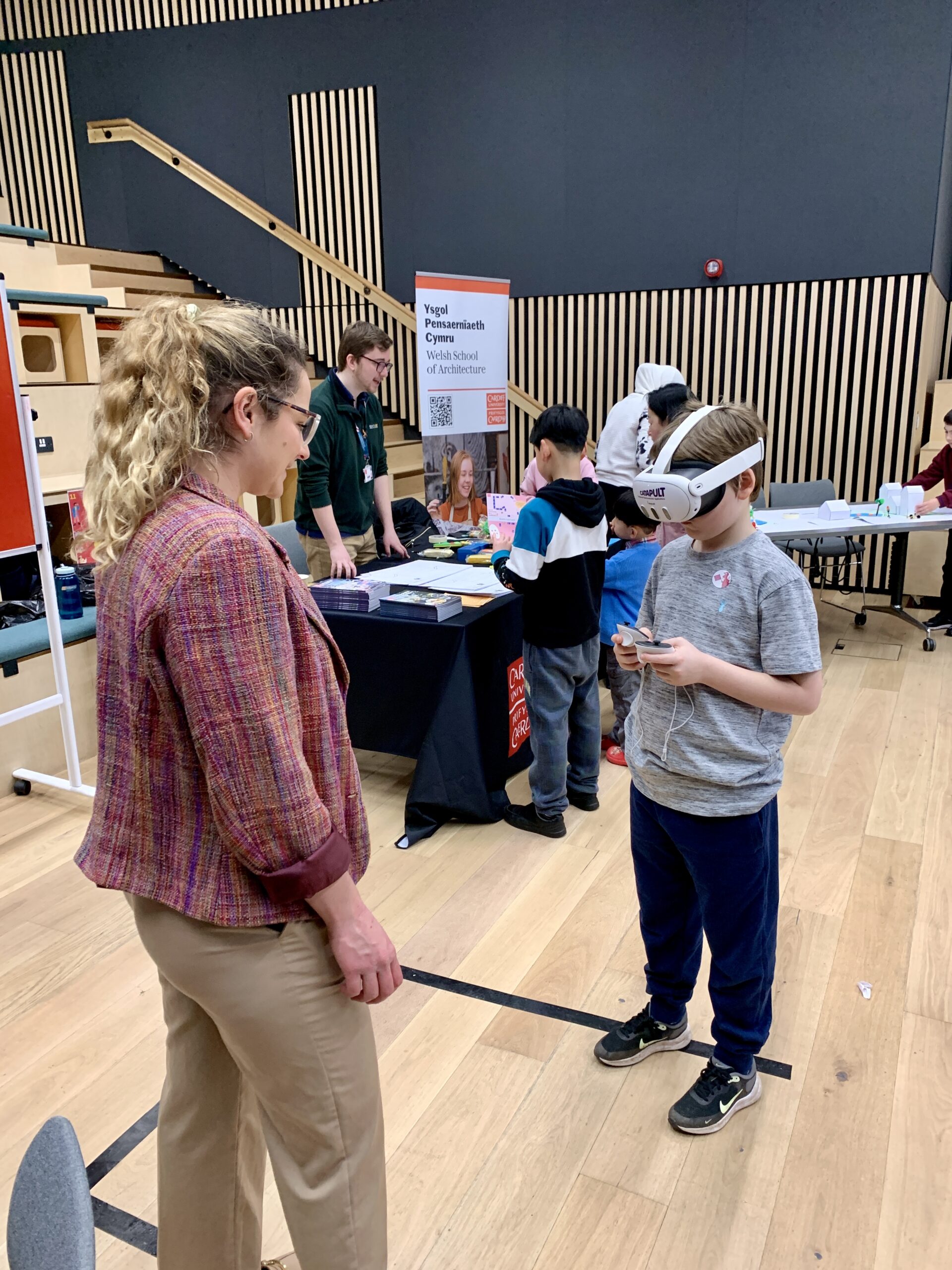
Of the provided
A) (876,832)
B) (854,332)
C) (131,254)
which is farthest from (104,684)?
(131,254)

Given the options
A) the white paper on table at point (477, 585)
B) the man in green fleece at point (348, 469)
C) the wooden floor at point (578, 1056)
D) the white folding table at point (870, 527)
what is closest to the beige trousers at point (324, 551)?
the man in green fleece at point (348, 469)

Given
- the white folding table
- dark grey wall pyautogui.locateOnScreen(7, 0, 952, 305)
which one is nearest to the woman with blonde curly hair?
the white folding table

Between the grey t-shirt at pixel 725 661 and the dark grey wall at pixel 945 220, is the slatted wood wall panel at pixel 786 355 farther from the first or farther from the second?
the grey t-shirt at pixel 725 661

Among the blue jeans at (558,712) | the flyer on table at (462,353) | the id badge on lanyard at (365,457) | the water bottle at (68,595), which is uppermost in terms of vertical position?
the flyer on table at (462,353)

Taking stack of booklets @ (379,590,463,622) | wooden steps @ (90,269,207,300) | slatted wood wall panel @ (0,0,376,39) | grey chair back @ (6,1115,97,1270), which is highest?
slatted wood wall panel @ (0,0,376,39)

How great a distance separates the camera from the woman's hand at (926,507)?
16.4 feet

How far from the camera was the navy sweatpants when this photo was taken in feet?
5.44

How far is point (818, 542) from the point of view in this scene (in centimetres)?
557

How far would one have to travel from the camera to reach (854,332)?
6113 mm

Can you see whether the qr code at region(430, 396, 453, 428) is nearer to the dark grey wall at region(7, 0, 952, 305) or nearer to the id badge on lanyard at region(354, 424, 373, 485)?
the id badge on lanyard at region(354, 424, 373, 485)

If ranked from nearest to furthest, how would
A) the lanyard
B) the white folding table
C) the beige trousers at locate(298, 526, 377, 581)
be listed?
1. the lanyard
2. the beige trousers at locate(298, 526, 377, 581)
3. the white folding table

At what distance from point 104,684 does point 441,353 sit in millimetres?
4162

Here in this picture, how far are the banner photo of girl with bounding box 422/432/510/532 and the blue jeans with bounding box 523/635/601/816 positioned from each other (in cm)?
164

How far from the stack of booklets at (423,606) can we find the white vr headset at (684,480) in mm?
1444
